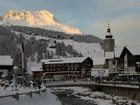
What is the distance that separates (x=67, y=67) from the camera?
14675cm

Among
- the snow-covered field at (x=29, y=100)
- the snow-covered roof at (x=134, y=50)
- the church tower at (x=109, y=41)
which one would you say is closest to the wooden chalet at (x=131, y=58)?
the snow-covered roof at (x=134, y=50)

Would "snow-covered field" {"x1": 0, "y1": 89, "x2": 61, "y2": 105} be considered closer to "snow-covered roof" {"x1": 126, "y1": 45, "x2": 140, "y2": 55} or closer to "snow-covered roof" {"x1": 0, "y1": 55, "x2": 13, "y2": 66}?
"snow-covered roof" {"x1": 126, "y1": 45, "x2": 140, "y2": 55}

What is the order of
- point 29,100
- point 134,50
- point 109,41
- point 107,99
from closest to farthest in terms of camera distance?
point 29,100
point 107,99
point 134,50
point 109,41

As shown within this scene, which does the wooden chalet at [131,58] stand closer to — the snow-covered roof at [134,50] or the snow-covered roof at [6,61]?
the snow-covered roof at [134,50]

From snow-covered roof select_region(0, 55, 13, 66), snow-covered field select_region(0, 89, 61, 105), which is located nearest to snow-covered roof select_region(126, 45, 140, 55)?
snow-covered roof select_region(0, 55, 13, 66)

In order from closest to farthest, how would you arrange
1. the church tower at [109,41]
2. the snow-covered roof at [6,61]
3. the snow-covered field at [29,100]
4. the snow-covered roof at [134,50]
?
the snow-covered field at [29,100] → the snow-covered roof at [134,50] → the snow-covered roof at [6,61] → the church tower at [109,41]

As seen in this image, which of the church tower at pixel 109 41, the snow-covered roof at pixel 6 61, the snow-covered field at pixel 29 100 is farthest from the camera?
the church tower at pixel 109 41

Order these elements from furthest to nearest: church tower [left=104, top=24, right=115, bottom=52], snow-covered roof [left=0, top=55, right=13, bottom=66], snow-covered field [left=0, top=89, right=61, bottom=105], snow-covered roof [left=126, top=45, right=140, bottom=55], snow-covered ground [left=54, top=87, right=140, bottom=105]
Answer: church tower [left=104, top=24, right=115, bottom=52]
snow-covered roof [left=0, top=55, right=13, bottom=66]
snow-covered roof [left=126, top=45, right=140, bottom=55]
snow-covered ground [left=54, top=87, right=140, bottom=105]
snow-covered field [left=0, top=89, right=61, bottom=105]

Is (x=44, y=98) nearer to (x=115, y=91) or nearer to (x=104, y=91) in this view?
(x=115, y=91)

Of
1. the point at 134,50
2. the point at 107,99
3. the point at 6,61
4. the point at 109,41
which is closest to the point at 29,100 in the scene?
the point at 107,99

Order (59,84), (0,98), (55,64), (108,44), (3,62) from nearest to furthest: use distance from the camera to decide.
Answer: (0,98), (59,84), (3,62), (55,64), (108,44)

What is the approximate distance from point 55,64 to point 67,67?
185 inches

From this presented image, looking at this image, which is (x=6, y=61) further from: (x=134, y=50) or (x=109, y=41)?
(x=109, y=41)

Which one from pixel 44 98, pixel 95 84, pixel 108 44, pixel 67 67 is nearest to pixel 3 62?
pixel 95 84
